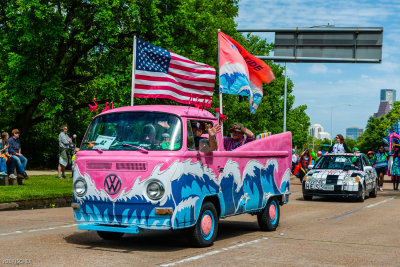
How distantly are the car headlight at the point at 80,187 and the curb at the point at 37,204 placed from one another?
609cm

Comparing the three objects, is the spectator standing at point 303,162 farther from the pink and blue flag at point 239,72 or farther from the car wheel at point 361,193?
the pink and blue flag at point 239,72

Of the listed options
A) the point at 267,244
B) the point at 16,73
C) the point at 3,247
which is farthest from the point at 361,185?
the point at 16,73

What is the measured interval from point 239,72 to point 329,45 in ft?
30.7

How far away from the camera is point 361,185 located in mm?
17984

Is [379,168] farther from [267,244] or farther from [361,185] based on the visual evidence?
[267,244]

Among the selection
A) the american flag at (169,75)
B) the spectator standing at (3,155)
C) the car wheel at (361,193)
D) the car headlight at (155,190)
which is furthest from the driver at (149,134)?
the car wheel at (361,193)

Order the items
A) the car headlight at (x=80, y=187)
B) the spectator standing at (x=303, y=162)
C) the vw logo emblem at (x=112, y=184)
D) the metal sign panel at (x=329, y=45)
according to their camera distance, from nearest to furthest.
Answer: the vw logo emblem at (x=112, y=184), the car headlight at (x=80, y=187), the metal sign panel at (x=329, y=45), the spectator standing at (x=303, y=162)

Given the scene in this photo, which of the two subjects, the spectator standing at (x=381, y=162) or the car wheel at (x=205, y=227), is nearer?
the car wheel at (x=205, y=227)

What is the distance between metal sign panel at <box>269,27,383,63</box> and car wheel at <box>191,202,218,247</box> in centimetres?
1440

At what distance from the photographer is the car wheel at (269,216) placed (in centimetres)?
1021

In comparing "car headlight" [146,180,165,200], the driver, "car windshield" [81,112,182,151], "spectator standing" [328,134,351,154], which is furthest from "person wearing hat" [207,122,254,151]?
"spectator standing" [328,134,351,154]

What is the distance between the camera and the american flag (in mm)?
12266

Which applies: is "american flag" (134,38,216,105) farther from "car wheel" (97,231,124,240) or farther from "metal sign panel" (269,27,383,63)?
"metal sign panel" (269,27,383,63)

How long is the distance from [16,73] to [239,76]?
1630 cm
